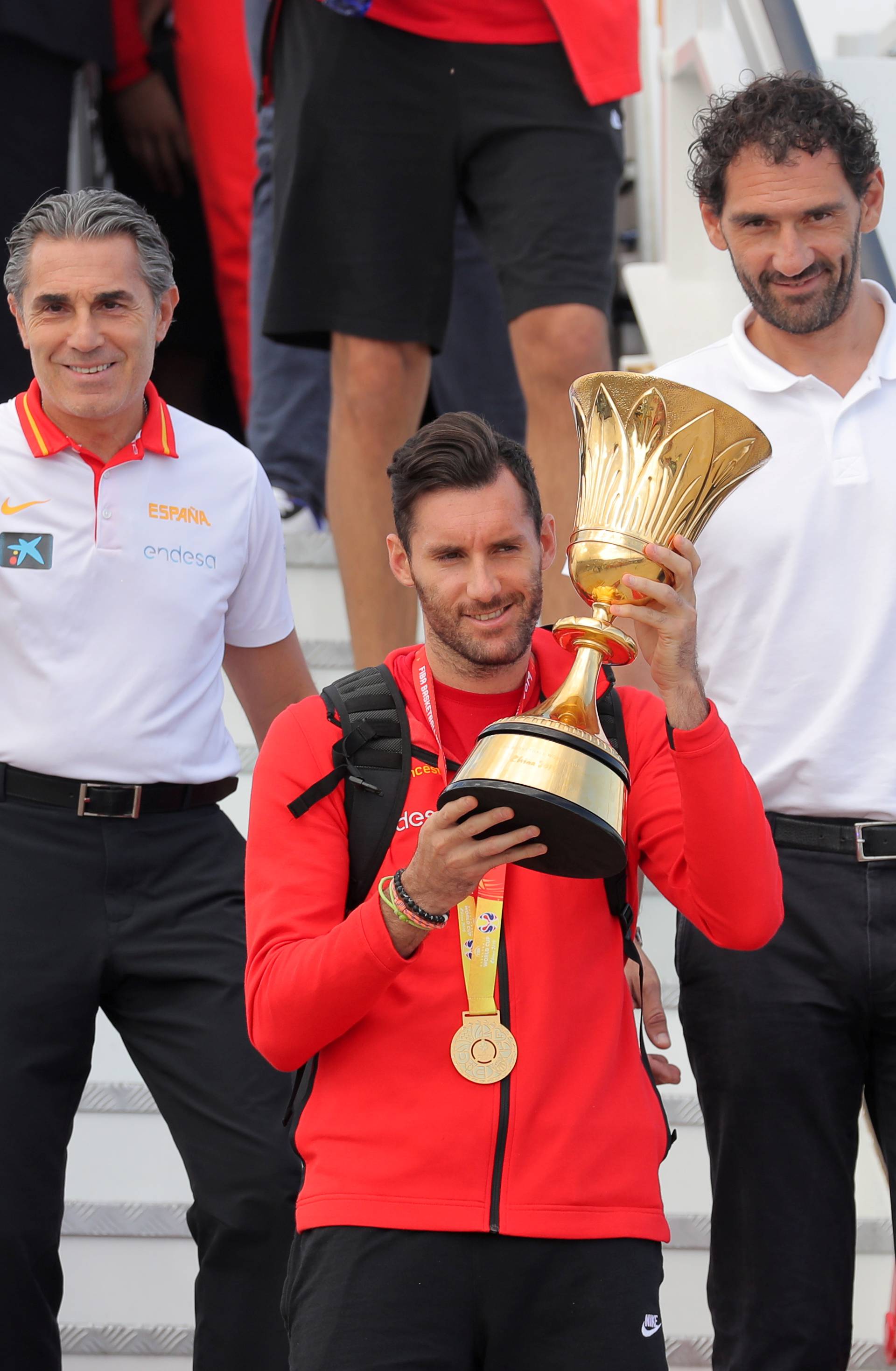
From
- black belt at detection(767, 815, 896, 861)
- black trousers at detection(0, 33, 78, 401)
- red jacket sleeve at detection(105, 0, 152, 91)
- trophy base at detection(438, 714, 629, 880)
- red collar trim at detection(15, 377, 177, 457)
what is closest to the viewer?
trophy base at detection(438, 714, 629, 880)

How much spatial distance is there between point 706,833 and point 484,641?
0.36 meters

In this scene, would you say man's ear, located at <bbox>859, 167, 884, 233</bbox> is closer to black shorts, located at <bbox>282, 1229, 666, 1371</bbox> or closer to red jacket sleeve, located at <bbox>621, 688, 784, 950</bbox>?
red jacket sleeve, located at <bbox>621, 688, 784, 950</bbox>

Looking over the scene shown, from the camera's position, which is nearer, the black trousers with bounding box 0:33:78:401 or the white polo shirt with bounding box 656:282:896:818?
the white polo shirt with bounding box 656:282:896:818

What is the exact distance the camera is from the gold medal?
2.05 metres

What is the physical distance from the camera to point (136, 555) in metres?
2.73

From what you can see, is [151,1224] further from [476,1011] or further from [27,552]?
[476,1011]

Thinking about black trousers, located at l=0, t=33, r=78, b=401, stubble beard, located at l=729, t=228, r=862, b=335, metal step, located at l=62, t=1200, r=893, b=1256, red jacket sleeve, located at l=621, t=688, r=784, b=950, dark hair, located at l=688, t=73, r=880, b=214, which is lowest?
metal step, located at l=62, t=1200, r=893, b=1256

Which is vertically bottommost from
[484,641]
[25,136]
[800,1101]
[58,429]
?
[800,1101]

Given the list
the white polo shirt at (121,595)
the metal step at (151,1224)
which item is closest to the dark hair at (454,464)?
the white polo shirt at (121,595)

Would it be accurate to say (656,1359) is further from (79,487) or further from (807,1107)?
(79,487)

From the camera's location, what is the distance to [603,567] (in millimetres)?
2014

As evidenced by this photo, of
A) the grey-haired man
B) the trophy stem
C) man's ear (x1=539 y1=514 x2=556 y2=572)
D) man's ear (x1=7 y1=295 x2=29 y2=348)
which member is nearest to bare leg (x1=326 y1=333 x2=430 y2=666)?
the grey-haired man

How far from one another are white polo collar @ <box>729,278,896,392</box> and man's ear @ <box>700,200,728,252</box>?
11 cm

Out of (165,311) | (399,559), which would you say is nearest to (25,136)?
(165,311)
